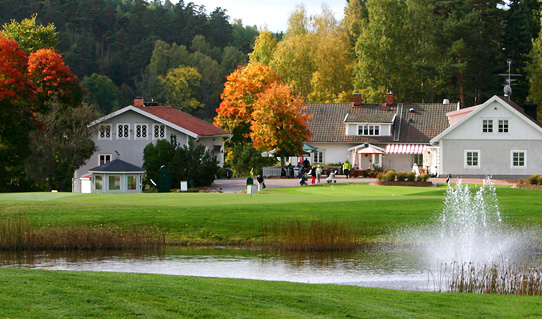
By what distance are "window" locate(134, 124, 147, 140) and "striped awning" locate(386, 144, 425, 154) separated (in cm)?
2040

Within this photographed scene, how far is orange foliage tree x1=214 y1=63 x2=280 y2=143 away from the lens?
73125 mm

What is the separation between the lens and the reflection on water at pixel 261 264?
62.8 ft

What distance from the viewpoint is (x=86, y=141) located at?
4934 cm

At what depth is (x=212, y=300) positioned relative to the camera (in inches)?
477

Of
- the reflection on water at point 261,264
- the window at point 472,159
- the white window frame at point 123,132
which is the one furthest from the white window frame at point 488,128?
the reflection on water at point 261,264

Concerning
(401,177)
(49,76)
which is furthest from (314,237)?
(49,76)

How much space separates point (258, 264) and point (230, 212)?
684 centimetres

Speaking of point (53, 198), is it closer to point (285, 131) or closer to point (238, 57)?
point (285, 131)

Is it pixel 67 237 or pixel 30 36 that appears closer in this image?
pixel 67 237

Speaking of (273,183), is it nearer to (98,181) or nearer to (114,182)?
(114,182)

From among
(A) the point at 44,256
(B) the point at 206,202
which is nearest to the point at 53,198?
(B) the point at 206,202

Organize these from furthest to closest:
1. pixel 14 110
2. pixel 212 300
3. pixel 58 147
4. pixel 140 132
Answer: pixel 140 132
pixel 58 147
pixel 14 110
pixel 212 300

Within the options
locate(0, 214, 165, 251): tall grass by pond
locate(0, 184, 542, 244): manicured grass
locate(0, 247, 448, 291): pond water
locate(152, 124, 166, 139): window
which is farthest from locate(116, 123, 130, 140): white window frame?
locate(0, 247, 448, 291): pond water

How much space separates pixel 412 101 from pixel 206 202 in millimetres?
55444
